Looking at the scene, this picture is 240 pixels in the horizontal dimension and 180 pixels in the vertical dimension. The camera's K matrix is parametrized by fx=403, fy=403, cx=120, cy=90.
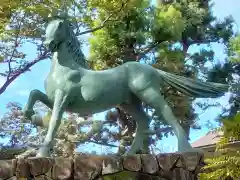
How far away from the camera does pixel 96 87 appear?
4910mm

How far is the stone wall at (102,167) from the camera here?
4234 millimetres

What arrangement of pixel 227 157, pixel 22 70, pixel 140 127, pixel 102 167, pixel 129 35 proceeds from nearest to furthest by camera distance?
pixel 227 157
pixel 102 167
pixel 140 127
pixel 22 70
pixel 129 35

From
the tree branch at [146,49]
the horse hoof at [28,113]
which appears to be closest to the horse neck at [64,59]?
the horse hoof at [28,113]

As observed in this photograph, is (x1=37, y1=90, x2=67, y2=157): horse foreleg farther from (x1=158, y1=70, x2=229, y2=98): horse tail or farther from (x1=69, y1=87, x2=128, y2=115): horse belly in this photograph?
(x1=158, y1=70, x2=229, y2=98): horse tail

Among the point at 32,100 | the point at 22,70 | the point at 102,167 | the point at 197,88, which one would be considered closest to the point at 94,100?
the point at 32,100

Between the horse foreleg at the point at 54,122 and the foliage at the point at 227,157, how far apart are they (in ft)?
5.88

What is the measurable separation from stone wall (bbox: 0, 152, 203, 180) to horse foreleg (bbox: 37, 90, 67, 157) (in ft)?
0.73

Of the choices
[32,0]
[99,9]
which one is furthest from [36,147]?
[99,9]

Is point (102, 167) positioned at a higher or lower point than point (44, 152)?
lower

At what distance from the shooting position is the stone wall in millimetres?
4234

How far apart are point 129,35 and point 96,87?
19.6 ft

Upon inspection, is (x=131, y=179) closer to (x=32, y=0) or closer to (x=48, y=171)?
(x=48, y=171)

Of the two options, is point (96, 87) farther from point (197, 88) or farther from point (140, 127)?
point (197, 88)

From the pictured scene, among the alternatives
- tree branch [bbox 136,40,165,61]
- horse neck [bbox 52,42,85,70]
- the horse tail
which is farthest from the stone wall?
→ tree branch [bbox 136,40,165,61]
